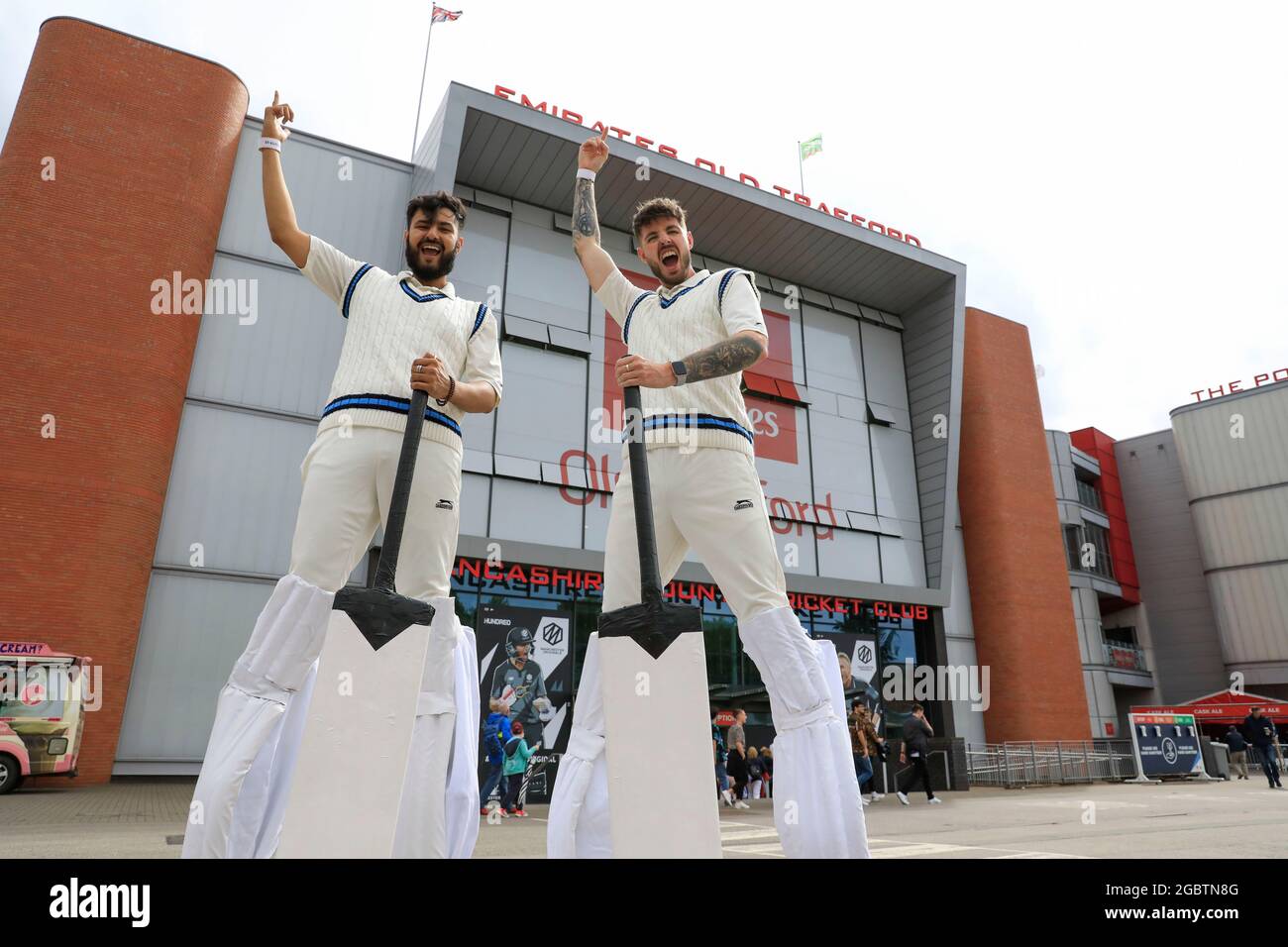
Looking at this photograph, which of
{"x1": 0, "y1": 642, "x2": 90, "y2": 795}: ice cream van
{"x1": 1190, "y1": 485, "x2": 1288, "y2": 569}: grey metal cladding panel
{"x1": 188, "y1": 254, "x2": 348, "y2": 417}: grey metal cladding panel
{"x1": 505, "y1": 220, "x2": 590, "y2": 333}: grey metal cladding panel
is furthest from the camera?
{"x1": 1190, "y1": 485, "x2": 1288, "y2": 569}: grey metal cladding panel

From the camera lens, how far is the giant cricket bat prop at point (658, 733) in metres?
1.83

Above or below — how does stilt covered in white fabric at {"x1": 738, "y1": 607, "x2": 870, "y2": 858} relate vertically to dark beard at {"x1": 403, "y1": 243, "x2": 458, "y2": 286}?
below

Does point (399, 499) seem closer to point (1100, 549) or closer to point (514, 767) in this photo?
point (514, 767)

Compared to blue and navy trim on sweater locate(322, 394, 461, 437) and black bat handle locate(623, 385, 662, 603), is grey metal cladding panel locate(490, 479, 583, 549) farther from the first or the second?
black bat handle locate(623, 385, 662, 603)

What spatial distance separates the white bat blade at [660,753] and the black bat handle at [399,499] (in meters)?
0.66

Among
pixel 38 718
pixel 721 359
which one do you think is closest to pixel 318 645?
pixel 721 359

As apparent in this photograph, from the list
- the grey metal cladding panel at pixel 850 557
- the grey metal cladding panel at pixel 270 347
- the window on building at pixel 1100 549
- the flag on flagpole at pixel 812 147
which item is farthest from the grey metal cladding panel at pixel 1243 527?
the grey metal cladding panel at pixel 270 347

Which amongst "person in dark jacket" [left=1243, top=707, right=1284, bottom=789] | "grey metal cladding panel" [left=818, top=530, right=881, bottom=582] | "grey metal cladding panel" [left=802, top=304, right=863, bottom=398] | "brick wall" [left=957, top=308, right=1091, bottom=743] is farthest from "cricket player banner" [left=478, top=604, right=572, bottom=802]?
"brick wall" [left=957, top=308, right=1091, bottom=743]

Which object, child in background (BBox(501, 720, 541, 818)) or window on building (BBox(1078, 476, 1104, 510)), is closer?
child in background (BBox(501, 720, 541, 818))

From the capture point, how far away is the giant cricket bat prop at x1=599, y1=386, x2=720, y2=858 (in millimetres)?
1827

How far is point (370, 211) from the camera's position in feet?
54.2

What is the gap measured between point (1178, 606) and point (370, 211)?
127 ft

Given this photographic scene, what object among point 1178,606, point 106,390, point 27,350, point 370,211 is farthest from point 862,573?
point 1178,606

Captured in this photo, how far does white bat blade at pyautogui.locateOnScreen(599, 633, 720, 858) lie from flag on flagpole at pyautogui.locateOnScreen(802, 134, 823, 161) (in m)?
23.7
